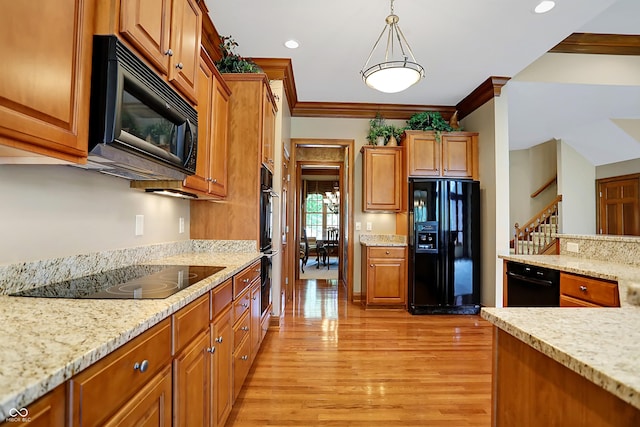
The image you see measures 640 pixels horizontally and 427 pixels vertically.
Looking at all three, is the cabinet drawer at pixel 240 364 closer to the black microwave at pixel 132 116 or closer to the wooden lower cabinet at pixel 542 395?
the black microwave at pixel 132 116

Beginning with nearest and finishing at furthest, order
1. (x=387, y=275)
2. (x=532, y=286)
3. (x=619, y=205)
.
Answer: (x=532, y=286) < (x=387, y=275) < (x=619, y=205)

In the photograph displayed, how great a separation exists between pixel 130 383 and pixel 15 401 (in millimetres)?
374

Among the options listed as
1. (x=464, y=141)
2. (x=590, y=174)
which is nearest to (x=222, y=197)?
(x=464, y=141)

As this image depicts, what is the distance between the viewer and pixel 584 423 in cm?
70

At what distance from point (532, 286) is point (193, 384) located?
2.36m

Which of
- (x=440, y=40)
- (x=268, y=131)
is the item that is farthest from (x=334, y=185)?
(x=440, y=40)

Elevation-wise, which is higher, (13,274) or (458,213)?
(458,213)

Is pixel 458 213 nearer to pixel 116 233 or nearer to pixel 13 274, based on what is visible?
pixel 116 233

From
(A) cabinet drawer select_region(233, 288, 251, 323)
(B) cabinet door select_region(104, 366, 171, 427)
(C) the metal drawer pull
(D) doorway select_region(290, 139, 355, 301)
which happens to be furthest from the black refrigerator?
(C) the metal drawer pull

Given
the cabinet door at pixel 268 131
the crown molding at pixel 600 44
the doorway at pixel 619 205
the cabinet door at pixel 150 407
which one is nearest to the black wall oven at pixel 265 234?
the cabinet door at pixel 268 131

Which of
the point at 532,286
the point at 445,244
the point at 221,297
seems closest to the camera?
the point at 221,297

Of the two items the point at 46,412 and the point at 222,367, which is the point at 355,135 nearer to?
the point at 222,367

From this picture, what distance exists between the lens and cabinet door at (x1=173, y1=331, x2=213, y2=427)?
43.8 inches

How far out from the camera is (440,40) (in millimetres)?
2955
